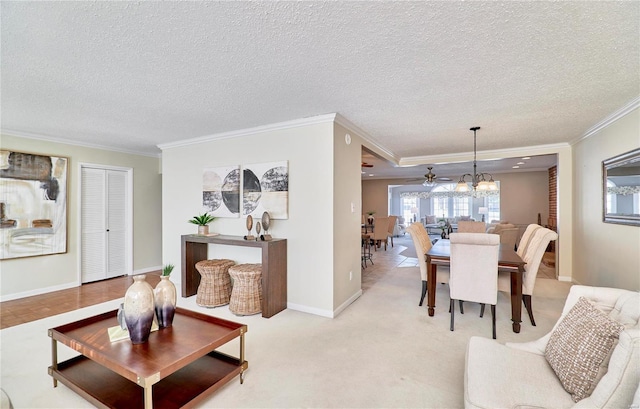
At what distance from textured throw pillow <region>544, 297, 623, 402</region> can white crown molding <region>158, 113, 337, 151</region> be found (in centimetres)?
262

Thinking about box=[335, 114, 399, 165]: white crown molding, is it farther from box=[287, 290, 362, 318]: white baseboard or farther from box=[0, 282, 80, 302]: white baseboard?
box=[0, 282, 80, 302]: white baseboard

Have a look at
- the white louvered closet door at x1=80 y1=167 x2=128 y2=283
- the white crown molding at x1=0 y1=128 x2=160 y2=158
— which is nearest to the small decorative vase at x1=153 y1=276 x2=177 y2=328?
the white louvered closet door at x1=80 y1=167 x2=128 y2=283

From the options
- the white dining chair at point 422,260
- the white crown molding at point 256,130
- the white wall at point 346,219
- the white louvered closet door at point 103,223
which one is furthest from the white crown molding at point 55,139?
the white dining chair at point 422,260

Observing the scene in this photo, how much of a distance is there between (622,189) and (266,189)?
161 inches

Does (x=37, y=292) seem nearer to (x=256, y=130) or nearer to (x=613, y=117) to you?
(x=256, y=130)

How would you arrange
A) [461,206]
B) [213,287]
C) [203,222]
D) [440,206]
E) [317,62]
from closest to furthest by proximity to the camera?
[317,62] → [213,287] → [203,222] → [461,206] → [440,206]

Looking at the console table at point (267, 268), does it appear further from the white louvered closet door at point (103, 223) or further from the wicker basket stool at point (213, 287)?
the white louvered closet door at point (103, 223)

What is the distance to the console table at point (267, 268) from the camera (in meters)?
3.25

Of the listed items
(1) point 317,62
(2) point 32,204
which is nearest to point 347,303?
(1) point 317,62

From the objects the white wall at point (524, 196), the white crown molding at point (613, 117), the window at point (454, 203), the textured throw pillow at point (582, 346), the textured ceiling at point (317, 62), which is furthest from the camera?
the window at point (454, 203)

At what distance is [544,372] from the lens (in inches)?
59.5

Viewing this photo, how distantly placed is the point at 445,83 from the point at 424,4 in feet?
3.56

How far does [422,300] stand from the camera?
143 inches

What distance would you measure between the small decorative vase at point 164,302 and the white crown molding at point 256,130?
88.1 inches
